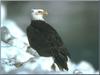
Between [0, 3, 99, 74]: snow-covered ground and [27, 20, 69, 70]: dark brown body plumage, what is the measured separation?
65 millimetres

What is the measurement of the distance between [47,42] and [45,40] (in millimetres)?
37

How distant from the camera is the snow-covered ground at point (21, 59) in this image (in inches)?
184

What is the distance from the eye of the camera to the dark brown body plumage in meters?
4.64

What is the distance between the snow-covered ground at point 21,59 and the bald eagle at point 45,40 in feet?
0.22

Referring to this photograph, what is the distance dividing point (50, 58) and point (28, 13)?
65 cm

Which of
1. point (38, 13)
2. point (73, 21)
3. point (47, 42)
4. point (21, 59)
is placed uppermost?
point (38, 13)

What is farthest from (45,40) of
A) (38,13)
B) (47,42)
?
(38,13)

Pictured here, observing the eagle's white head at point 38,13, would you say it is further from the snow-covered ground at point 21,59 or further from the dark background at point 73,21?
the snow-covered ground at point 21,59

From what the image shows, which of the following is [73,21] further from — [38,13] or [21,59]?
[21,59]

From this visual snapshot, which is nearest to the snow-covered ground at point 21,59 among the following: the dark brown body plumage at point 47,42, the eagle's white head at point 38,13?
the dark brown body plumage at point 47,42

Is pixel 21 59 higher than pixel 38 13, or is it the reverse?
pixel 38 13

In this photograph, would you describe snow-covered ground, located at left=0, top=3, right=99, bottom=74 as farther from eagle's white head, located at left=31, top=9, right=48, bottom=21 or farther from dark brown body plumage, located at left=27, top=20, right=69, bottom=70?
eagle's white head, located at left=31, top=9, right=48, bottom=21

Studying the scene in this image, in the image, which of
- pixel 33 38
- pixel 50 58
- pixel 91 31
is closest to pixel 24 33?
pixel 33 38

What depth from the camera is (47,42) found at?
4660 millimetres
